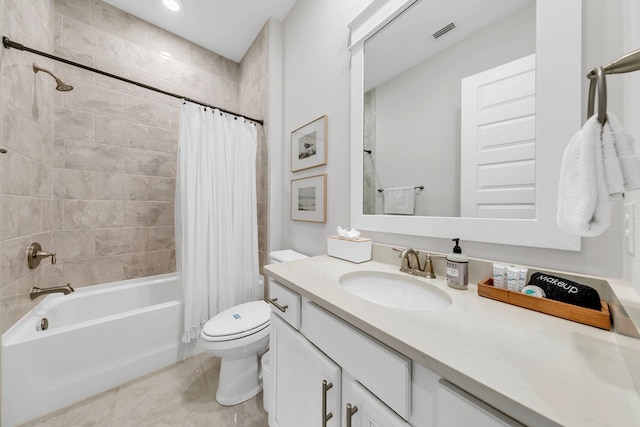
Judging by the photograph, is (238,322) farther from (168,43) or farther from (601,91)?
(168,43)

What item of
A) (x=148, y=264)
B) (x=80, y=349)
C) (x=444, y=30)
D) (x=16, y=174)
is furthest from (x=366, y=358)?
(x=148, y=264)

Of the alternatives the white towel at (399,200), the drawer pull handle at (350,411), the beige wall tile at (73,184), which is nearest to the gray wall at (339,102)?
the white towel at (399,200)

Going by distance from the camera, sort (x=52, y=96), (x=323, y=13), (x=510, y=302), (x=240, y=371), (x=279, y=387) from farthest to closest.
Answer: (x=52, y=96)
(x=323, y=13)
(x=240, y=371)
(x=279, y=387)
(x=510, y=302)

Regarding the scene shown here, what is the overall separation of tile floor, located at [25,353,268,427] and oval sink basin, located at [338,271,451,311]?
968mm

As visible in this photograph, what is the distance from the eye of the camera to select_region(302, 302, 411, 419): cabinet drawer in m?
0.47

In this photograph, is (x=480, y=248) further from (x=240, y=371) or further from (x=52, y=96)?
(x=52, y=96)

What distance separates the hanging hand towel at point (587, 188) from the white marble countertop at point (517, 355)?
0.24m

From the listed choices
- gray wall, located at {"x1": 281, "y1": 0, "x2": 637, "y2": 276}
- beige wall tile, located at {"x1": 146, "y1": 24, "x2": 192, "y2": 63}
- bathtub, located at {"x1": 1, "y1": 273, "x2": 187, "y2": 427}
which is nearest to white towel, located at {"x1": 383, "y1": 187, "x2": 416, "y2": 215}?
gray wall, located at {"x1": 281, "y1": 0, "x2": 637, "y2": 276}

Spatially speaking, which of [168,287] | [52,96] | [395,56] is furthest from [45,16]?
[395,56]

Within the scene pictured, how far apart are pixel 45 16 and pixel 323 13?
1.92 meters

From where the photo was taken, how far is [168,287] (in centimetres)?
203

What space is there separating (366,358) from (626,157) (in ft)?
2.01

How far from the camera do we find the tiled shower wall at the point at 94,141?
4.10ft

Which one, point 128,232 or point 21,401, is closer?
point 21,401
